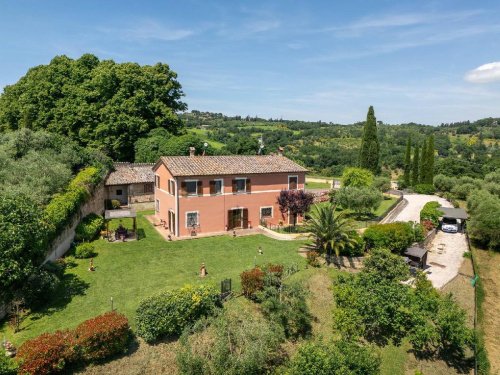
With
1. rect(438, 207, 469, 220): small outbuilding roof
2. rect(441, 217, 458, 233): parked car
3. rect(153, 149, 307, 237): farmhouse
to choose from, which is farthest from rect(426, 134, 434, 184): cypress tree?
rect(153, 149, 307, 237): farmhouse

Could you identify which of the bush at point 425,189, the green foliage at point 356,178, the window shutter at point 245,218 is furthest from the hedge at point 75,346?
the bush at point 425,189

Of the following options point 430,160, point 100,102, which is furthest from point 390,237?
point 430,160

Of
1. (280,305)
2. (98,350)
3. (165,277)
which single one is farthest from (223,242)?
(98,350)

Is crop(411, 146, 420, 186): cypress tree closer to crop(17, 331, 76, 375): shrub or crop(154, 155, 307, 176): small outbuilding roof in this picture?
crop(154, 155, 307, 176): small outbuilding roof

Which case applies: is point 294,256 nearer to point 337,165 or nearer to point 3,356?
point 3,356

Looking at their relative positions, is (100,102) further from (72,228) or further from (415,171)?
(415,171)

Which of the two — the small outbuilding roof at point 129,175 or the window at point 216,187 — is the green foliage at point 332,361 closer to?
the window at point 216,187
